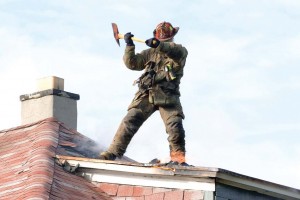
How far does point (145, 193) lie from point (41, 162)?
1486 millimetres

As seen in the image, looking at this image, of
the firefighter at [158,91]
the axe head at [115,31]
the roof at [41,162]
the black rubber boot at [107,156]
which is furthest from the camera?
the black rubber boot at [107,156]

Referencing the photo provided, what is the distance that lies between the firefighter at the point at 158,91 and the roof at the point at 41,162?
795mm

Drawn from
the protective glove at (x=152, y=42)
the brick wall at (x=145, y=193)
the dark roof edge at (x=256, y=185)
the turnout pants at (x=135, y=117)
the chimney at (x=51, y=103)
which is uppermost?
the protective glove at (x=152, y=42)

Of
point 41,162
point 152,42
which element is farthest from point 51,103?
point 152,42

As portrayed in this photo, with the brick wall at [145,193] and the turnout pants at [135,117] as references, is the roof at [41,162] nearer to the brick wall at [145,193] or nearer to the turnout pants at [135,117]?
the brick wall at [145,193]

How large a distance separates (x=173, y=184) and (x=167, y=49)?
5.99ft

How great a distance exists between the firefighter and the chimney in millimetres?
3098

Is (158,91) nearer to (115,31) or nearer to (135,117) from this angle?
(135,117)

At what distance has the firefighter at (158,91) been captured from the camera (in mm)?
15320

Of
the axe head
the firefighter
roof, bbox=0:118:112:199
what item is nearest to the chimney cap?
roof, bbox=0:118:112:199

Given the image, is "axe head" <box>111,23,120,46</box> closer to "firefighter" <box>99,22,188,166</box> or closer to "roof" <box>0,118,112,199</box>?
"firefighter" <box>99,22,188,166</box>

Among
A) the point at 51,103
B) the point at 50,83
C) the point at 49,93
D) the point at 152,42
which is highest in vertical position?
the point at 152,42

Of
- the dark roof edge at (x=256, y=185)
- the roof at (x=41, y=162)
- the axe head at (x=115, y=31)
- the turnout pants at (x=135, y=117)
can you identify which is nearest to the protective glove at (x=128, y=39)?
the axe head at (x=115, y=31)

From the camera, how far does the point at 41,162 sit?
15.4 m
